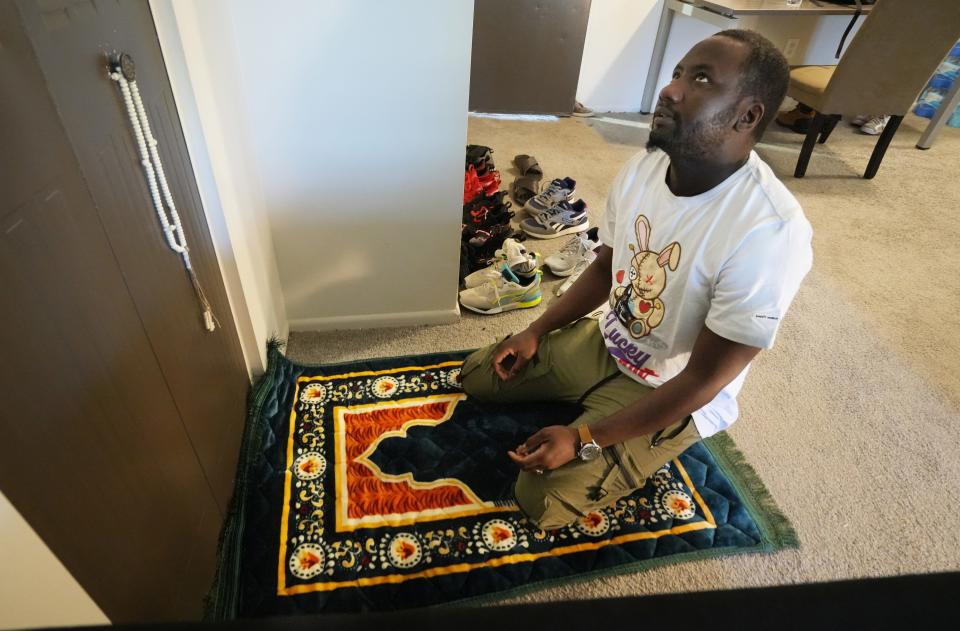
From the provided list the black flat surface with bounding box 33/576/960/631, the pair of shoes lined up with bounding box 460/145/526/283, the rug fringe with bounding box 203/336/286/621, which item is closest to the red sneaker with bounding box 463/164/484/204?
the pair of shoes lined up with bounding box 460/145/526/283

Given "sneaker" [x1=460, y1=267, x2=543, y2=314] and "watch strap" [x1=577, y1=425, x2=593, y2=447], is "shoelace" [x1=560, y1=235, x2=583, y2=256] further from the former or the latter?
"watch strap" [x1=577, y1=425, x2=593, y2=447]

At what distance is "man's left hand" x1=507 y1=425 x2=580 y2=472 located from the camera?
1.03m

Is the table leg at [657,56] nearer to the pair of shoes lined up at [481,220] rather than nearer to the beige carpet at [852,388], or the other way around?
the beige carpet at [852,388]

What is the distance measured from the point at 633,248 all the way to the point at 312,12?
84 cm

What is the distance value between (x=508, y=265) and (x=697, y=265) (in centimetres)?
86

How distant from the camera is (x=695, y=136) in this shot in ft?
2.87

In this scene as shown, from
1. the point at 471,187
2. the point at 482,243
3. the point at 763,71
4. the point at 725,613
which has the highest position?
the point at 763,71

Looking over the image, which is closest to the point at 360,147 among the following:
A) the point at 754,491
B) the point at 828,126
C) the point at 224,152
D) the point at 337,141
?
the point at 337,141

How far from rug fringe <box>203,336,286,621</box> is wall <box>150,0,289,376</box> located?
4 cm

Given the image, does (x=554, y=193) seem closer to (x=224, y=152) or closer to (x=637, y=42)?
(x=224, y=152)

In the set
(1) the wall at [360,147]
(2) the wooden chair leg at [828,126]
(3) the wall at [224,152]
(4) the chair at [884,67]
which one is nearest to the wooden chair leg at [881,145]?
(4) the chair at [884,67]

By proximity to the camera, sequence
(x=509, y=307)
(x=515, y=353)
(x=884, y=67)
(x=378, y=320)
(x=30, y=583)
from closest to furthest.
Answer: (x=30, y=583) < (x=515, y=353) < (x=378, y=320) < (x=509, y=307) < (x=884, y=67)

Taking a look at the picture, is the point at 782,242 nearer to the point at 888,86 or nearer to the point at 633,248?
the point at 633,248

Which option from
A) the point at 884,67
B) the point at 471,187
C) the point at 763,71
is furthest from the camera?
the point at 884,67
